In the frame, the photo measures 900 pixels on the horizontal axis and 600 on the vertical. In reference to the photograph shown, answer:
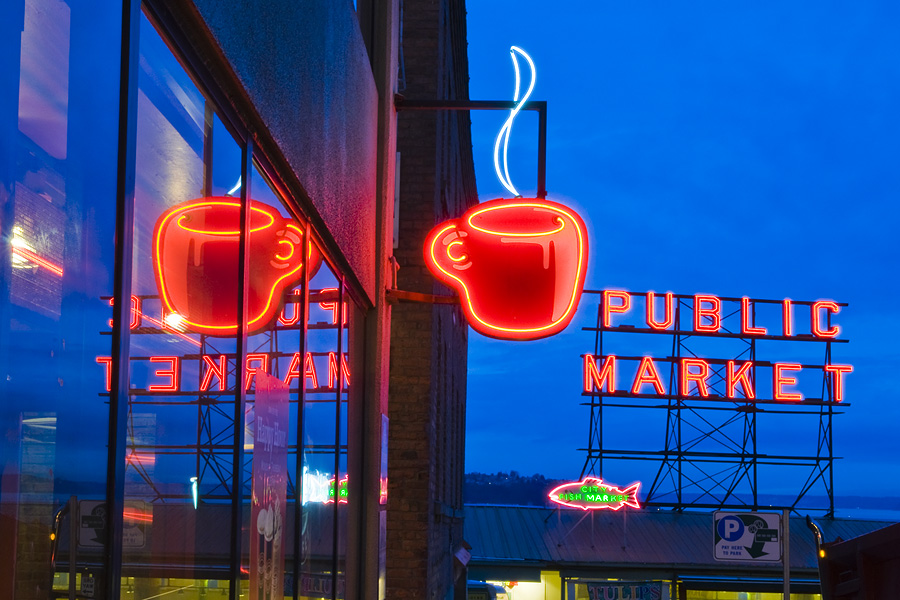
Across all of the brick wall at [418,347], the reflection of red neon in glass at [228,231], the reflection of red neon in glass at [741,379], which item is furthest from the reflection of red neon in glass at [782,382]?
the reflection of red neon in glass at [228,231]

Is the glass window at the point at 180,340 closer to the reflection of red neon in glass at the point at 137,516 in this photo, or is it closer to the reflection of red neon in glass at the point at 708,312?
the reflection of red neon in glass at the point at 137,516

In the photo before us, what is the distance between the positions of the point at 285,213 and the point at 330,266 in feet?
4.63

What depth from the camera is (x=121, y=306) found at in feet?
8.88

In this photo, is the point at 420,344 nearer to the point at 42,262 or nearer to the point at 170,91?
the point at 170,91

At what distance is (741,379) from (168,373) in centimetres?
3244

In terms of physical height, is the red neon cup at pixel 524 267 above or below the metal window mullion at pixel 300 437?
above

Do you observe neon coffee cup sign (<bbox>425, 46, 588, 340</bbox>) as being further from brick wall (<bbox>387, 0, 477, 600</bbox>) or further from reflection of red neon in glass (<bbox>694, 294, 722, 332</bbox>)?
reflection of red neon in glass (<bbox>694, 294, 722, 332</bbox>)

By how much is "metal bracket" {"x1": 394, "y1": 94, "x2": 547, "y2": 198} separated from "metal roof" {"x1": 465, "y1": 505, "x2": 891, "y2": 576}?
18.9 m

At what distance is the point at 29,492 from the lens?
214cm

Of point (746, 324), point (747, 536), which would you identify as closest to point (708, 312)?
point (746, 324)

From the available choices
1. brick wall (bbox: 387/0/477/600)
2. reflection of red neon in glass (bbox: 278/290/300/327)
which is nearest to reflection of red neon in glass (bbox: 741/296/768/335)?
brick wall (bbox: 387/0/477/600)

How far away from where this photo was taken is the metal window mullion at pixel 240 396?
4.01m

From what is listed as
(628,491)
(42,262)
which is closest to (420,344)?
(42,262)

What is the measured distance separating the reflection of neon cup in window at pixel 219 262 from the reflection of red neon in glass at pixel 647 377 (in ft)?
92.7
